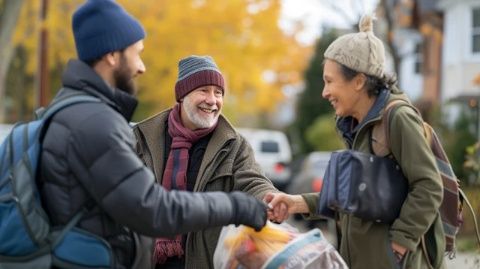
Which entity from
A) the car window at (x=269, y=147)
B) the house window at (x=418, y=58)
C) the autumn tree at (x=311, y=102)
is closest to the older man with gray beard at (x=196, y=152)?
the car window at (x=269, y=147)

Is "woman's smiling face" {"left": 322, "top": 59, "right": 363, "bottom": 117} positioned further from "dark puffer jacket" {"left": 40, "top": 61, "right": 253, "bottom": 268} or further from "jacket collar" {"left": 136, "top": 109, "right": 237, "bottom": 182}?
"jacket collar" {"left": 136, "top": 109, "right": 237, "bottom": 182}

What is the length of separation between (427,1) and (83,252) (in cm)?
2834

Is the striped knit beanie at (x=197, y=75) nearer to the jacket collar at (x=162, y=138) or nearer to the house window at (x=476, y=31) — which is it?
the jacket collar at (x=162, y=138)

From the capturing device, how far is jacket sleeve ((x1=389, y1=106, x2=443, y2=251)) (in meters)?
3.42

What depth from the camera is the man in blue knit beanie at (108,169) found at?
2.98 metres

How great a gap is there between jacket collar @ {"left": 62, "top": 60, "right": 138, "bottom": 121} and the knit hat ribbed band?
3.13 feet

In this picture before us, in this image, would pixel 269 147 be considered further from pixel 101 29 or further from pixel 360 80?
pixel 101 29

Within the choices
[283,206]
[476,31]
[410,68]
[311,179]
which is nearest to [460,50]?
[476,31]

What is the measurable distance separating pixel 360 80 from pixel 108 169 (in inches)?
48.1

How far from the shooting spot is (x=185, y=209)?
10.1 feet

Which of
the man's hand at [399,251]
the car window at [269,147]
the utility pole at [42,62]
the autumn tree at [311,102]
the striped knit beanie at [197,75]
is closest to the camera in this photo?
the man's hand at [399,251]

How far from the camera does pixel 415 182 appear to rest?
11.3 feet

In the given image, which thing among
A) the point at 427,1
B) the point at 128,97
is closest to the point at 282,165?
the point at 427,1

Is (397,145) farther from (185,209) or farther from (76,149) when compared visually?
(76,149)
